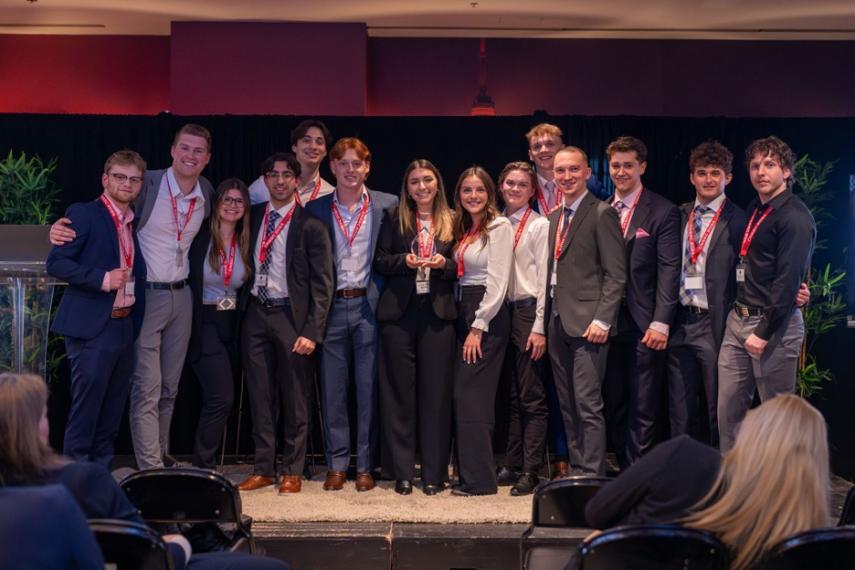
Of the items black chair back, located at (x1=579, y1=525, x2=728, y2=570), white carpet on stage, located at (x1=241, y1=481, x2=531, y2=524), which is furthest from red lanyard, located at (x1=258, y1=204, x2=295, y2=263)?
black chair back, located at (x1=579, y1=525, x2=728, y2=570)

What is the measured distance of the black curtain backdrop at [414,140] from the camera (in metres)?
6.39

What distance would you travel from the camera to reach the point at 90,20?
24.6 feet

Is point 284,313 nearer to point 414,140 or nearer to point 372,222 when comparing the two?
point 372,222

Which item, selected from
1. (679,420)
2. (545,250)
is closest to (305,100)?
(545,250)

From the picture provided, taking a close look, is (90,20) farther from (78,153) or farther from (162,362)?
(162,362)

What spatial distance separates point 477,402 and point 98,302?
6.59 feet

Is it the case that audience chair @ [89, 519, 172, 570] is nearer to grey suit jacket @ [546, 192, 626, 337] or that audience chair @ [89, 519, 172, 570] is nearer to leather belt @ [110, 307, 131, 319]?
leather belt @ [110, 307, 131, 319]

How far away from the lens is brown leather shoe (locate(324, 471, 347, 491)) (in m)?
5.27

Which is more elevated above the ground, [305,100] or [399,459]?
[305,100]

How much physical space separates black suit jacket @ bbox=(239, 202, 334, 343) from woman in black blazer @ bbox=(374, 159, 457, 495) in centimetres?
28

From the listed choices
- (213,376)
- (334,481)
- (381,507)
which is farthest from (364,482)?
(213,376)

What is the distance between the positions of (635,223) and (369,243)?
1428mm

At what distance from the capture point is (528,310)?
522cm

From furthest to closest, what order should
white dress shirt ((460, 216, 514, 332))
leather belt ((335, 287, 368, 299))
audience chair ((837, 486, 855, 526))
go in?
leather belt ((335, 287, 368, 299)), white dress shirt ((460, 216, 514, 332)), audience chair ((837, 486, 855, 526))
